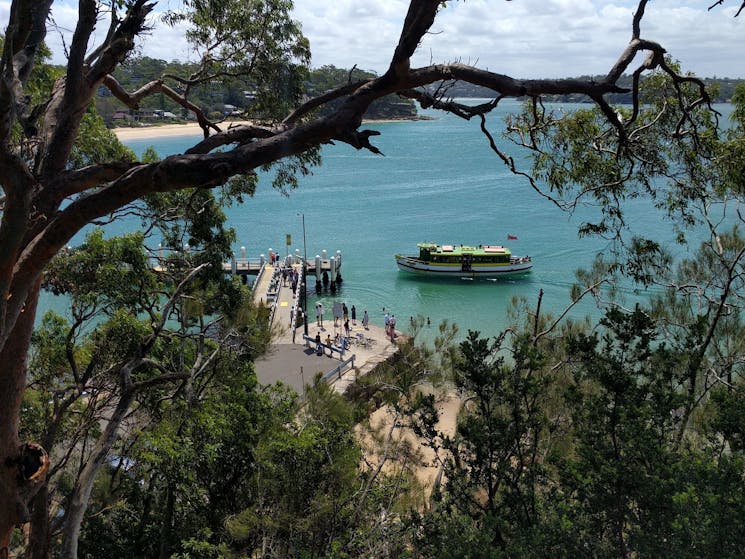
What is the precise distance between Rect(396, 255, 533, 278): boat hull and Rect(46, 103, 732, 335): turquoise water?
338 mm

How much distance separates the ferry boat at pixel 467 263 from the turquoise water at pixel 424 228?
0.41 m

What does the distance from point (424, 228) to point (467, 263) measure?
24.3 ft

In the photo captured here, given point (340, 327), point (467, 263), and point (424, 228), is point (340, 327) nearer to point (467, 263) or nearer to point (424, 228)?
point (467, 263)

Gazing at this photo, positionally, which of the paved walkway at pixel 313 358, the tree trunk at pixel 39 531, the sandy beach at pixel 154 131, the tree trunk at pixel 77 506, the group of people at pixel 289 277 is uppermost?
the sandy beach at pixel 154 131

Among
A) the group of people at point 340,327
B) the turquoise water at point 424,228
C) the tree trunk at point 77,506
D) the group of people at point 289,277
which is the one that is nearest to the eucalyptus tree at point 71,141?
the tree trunk at point 77,506

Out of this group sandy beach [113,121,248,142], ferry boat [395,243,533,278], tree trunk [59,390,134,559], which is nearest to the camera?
tree trunk [59,390,134,559]

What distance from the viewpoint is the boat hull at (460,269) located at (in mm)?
26719

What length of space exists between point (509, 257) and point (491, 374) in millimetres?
23142

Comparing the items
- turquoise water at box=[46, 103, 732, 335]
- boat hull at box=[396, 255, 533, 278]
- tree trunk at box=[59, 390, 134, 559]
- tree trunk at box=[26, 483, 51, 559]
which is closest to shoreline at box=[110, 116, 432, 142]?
turquoise water at box=[46, 103, 732, 335]

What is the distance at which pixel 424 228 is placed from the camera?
3397 cm

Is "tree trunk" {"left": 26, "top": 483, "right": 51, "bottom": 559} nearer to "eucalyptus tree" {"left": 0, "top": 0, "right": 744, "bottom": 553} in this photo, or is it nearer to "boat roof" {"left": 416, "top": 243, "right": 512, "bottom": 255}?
"eucalyptus tree" {"left": 0, "top": 0, "right": 744, "bottom": 553}

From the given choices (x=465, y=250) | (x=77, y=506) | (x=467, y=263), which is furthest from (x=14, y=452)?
(x=465, y=250)

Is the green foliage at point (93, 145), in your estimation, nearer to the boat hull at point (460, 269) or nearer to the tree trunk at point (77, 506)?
the tree trunk at point (77, 506)

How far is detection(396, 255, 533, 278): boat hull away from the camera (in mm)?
26719
